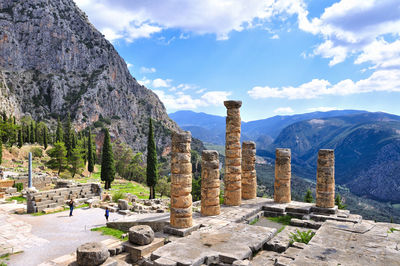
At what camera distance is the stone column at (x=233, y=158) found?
1606 cm

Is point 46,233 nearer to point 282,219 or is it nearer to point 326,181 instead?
point 282,219

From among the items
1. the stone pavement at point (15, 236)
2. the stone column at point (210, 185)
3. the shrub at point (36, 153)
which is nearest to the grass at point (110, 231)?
the stone pavement at point (15, 236)

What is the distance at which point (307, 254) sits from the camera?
22.5 feet

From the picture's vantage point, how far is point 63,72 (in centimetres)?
10569

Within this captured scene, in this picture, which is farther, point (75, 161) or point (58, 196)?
point (75, 161)

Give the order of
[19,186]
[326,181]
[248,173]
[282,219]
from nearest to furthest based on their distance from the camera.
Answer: [282,219]
[326,181]
[248,173]
[19,186]

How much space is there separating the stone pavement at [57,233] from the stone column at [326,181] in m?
12.6

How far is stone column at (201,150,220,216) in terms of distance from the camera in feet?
45.5

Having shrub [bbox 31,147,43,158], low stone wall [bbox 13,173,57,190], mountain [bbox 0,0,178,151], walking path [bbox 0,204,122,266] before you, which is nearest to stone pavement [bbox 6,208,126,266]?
walking path [bbox 0,204,122,266]

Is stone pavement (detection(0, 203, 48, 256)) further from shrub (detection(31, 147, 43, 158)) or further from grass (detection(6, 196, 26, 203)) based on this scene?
shrub (detection(31, 147, 43, 158))

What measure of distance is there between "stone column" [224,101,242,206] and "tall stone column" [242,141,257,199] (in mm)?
2109

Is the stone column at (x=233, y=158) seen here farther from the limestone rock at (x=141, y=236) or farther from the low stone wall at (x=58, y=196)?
the low stone wall at (x=58, y=196)

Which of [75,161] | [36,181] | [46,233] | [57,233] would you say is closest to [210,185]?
[57,233]

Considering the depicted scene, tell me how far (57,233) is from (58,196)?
7.92 m
